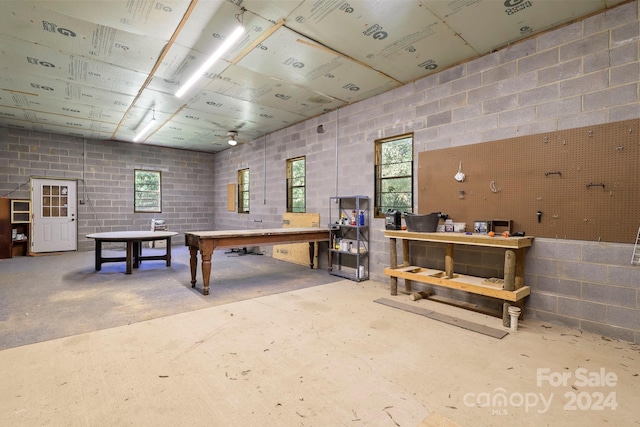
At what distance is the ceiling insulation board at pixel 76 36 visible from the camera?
2890 millimetres

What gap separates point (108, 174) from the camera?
8.08m

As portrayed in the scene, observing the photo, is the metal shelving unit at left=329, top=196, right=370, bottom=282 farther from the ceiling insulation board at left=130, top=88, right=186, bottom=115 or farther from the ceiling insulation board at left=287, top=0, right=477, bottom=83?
the ceiling insulation board at left=130, top=88, right=186, bottom=115

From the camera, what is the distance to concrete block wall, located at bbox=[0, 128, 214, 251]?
275 inches

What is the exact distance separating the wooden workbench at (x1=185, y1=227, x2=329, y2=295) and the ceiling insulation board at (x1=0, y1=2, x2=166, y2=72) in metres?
2.30

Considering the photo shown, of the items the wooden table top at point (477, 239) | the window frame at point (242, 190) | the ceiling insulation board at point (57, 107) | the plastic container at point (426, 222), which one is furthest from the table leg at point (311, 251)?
the ceiling insulation board at point (57, 107)

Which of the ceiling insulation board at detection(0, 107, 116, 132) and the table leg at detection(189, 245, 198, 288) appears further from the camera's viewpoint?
the ceiling insulation board at detection(0, 107, 116, 132)

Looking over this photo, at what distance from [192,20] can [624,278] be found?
4.73 m

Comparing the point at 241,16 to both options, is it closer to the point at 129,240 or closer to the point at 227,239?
the point at 227,239

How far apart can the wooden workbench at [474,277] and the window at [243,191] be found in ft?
18.0

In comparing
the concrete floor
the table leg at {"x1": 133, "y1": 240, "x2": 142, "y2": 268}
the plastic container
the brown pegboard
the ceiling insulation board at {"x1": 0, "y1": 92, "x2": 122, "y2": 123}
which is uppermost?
the ceiling insulation board at {"x1": 0, "y1": 92, "x2": 122, "y2": 123}

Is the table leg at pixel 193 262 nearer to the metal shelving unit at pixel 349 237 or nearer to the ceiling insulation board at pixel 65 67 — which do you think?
the metal shelving unit at pixel 349 237

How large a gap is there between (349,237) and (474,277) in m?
2.24

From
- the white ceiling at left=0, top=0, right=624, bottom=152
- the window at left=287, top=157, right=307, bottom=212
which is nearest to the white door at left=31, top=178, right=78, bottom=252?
the white ceiling at left=0, top=0, right=624, bottom=152

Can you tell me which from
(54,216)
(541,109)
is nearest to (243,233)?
(541,109)
